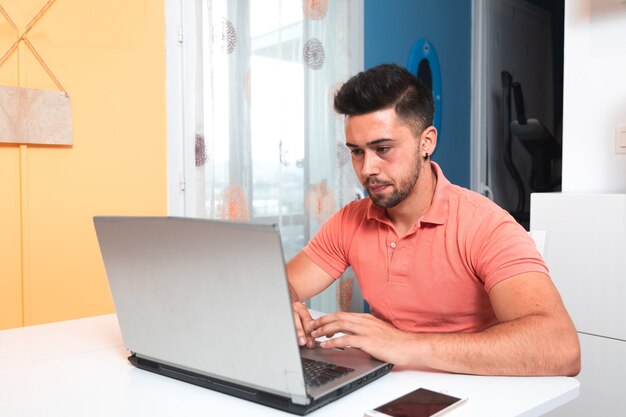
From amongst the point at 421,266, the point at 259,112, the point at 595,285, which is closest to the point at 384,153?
the point at 421,266

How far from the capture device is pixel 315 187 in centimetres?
298

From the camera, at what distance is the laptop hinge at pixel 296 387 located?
904 millimetres

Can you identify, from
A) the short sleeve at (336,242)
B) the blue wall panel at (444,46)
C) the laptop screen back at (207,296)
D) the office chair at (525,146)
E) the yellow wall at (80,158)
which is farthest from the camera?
the office chair at (525,146)

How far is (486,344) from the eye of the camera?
1.11 metres

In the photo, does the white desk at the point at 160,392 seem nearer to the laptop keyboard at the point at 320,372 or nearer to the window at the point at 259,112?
the laptop keyboard at the point at 320,372

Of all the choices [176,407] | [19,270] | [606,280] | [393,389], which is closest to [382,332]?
[393,389]

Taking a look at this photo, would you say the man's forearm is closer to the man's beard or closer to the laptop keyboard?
the laptop keyboard

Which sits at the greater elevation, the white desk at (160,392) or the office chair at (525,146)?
the office chair at (525,146)

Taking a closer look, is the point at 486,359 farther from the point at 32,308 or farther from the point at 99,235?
the point at 32,308

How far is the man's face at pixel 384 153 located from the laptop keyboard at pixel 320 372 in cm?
53

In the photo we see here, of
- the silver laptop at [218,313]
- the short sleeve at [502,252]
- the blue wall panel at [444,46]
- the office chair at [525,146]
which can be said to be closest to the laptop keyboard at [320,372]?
the silver laptop at [218,313]

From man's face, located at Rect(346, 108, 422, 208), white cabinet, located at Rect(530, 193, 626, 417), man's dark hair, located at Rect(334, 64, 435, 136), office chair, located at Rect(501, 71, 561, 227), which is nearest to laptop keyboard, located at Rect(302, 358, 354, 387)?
man's face, located at Rect(346, 108, 422, 208)

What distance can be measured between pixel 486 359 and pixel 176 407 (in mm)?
554

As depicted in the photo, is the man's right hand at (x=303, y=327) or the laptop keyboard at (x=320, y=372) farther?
the man's right hand at (x=303, y=327)
